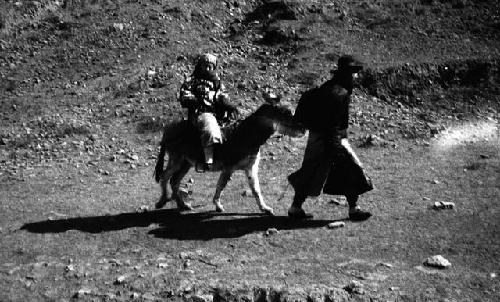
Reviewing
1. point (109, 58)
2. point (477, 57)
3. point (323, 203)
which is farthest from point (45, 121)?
point (477, 57)

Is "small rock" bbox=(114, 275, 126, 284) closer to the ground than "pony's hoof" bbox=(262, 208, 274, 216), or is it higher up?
closer to the ground

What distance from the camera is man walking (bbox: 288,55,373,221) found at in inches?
314

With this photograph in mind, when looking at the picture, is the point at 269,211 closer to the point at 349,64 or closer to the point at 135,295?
the point at 349,64

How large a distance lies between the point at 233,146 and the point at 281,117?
81cm

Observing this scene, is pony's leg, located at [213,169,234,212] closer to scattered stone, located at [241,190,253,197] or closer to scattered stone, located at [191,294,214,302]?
scattered stone, located at [241,190,253,197]

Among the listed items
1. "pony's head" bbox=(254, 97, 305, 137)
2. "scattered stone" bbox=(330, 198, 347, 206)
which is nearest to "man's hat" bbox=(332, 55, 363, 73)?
"pony's head" bbox=(254, 97, 305, 137)

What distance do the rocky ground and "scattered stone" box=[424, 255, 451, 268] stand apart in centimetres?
10

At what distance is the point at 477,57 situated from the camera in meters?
14.9

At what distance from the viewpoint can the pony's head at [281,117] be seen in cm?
806

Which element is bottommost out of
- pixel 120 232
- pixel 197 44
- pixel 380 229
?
pixel 120 232

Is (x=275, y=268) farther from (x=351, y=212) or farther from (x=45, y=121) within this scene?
(x=45, y=121)

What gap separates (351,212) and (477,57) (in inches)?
319

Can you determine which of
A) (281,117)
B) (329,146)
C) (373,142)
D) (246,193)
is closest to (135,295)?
(281,117)

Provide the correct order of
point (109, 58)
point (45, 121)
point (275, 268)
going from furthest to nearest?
point (109, 58) < point (45, 121) < point (275, 268)
